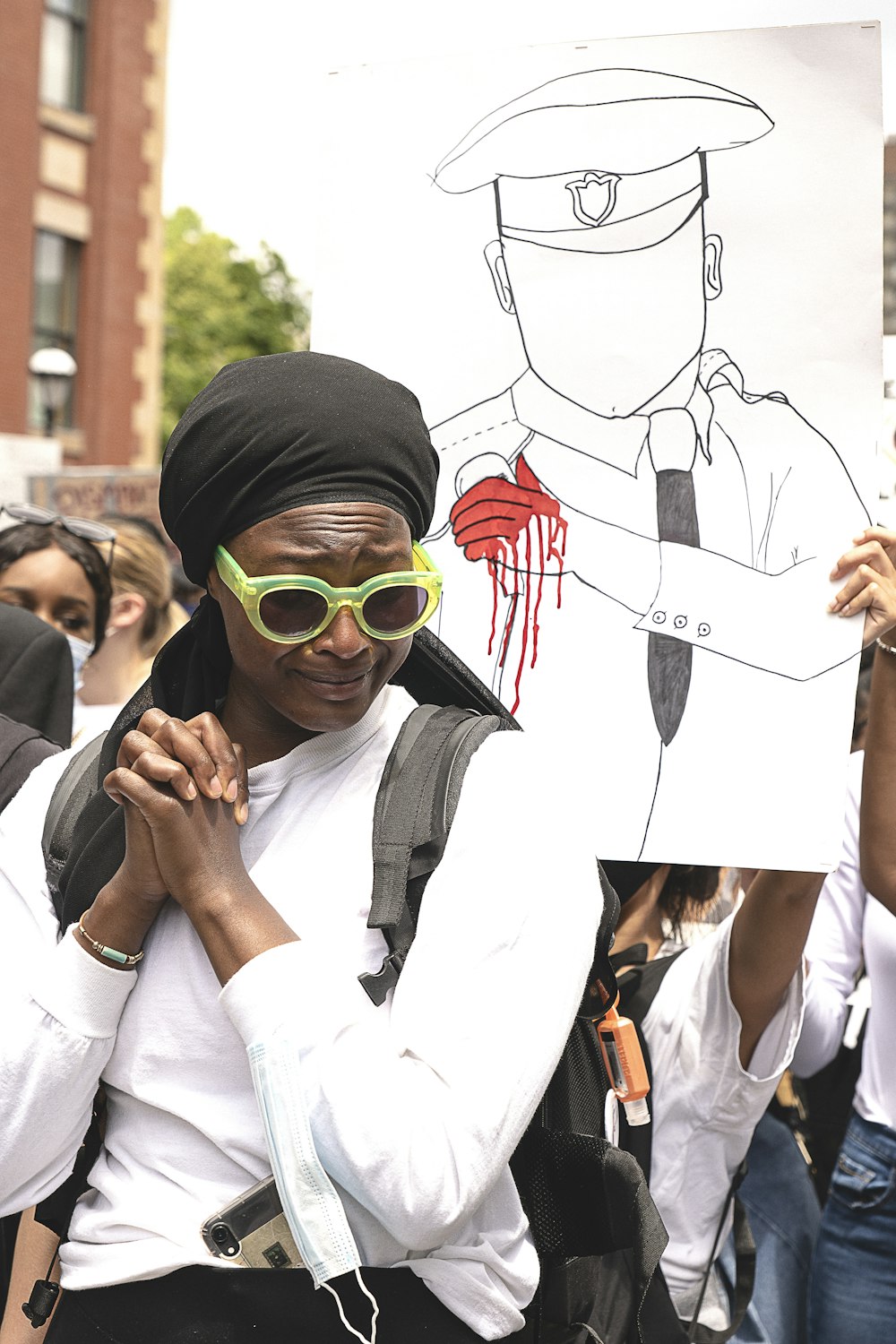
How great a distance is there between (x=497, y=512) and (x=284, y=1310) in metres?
1.17

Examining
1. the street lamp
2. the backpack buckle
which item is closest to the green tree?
the street lamp

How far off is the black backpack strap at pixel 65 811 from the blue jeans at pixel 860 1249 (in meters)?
1.69

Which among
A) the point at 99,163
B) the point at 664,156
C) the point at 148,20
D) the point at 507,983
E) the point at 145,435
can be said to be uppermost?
the point at 148,20

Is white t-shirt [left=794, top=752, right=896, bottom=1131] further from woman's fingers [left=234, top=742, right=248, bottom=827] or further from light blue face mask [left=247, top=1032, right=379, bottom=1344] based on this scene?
light blue face mask [left=247, top=1032, right=379, bottom=1344]

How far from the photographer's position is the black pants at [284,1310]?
160cm

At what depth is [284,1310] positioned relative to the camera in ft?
5.25

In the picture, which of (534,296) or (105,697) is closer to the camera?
(534,296)

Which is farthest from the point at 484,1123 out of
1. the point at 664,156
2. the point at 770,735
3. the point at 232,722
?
the point at 664,156

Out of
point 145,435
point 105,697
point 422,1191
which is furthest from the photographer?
point 145,435

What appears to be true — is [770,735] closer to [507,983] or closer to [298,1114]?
[507,983]

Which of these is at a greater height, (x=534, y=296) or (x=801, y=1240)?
(x=534, y=296)

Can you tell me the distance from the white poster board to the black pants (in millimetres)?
715

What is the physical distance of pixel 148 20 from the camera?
884 inches

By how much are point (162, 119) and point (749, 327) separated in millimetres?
22615
